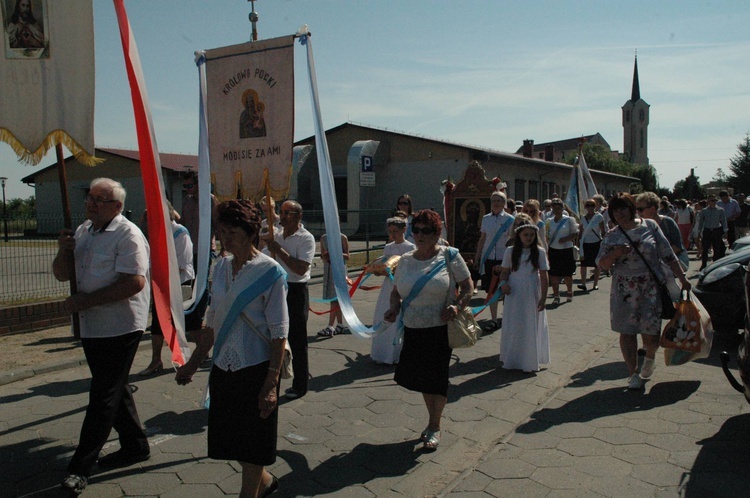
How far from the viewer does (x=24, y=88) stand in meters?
4.40

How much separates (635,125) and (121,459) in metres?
124

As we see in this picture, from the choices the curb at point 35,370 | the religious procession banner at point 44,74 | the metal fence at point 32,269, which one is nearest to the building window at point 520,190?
the metal fence at point 32,269

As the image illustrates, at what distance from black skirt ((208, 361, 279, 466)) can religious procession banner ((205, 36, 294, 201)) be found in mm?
2141

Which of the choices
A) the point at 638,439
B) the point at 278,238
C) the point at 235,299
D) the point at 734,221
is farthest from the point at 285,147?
the point at 734,221

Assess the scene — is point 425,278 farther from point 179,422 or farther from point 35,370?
point 35,370

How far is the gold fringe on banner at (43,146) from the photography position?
4387 mm

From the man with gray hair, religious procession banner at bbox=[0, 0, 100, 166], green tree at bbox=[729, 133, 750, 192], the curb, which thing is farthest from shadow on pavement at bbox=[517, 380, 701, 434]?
green tree at bbox=[729, 133, 750, 192]

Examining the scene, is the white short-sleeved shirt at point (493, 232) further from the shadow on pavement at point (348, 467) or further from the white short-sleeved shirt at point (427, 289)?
the shadow on pavement at point (348, 467)

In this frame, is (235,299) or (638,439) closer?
(235,299)

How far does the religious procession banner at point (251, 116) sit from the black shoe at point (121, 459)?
2175 mm

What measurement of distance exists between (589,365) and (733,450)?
251 cm

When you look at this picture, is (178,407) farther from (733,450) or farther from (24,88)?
(733,450)

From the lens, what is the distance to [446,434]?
15.9ft

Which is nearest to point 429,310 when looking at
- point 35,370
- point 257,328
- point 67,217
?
point 257,328
